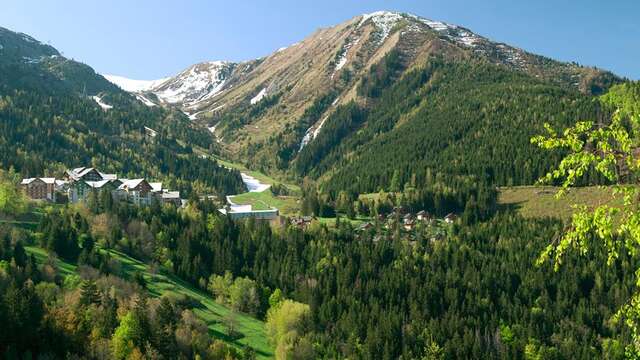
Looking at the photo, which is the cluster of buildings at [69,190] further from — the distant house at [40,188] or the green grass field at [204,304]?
the green grass field at [204,304]

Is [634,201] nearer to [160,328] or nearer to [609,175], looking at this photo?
[609,175]

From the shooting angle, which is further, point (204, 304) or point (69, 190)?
point (69, 190)

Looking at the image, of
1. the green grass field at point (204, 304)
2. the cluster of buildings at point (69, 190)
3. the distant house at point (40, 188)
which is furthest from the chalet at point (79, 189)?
the green grass field at point (204, 304)

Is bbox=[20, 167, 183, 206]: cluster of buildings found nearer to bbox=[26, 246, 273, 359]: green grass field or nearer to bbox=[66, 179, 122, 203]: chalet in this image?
bbox=[66, 179, 122, 203]: chalet

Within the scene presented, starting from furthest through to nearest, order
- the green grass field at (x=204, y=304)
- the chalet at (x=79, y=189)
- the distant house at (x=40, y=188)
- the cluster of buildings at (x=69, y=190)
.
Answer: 1. the chalet at (x=79, y=189)
2. the cluster of buildings at (x=69, y=190)
3. the distant house at (x=40, y=188)
4. the green grass field at (x=204, y=304)

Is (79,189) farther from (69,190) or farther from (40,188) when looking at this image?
(40,188)

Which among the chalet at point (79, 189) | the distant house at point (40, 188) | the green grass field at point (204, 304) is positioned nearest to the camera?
the green grass field at point (204, 304)

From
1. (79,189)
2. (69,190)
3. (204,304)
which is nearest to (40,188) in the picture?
(69,190)
